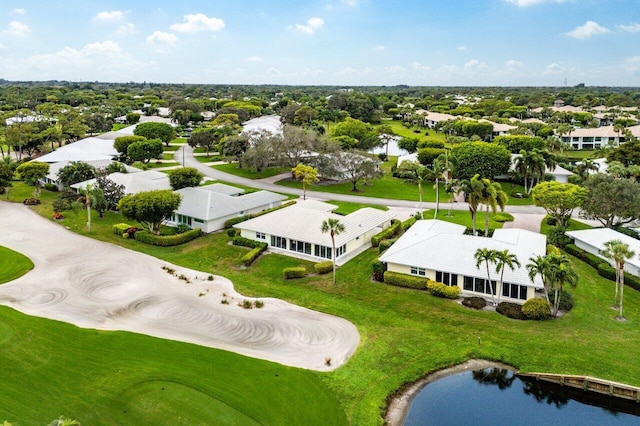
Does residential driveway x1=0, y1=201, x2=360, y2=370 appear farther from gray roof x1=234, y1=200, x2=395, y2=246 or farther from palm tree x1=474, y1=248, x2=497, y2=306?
palm tree x1=474, y1=248, x2=497, y2=306

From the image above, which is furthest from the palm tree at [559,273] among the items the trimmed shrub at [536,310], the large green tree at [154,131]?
the large green tree at [154,131]

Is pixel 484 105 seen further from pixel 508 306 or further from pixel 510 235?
pixel 508 306

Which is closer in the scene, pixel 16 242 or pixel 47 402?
pixel 47 402

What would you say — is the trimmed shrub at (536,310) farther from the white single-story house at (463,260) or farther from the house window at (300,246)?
the house window at (300,246)

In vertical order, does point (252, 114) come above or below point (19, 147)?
above

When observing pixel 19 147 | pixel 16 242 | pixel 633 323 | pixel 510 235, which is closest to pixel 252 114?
pixel 19 147

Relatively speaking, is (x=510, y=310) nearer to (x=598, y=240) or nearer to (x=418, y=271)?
(x=418, y=271)
